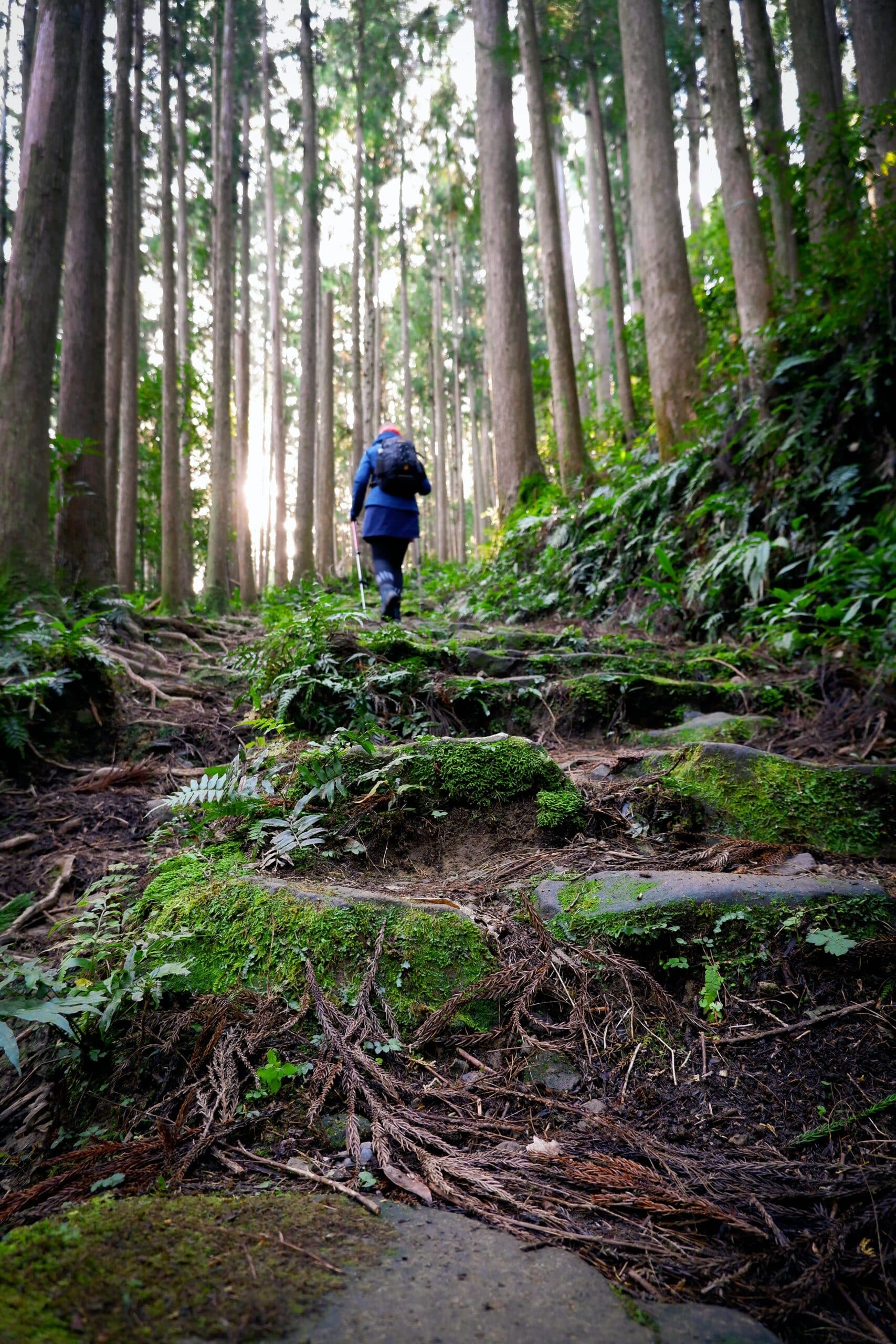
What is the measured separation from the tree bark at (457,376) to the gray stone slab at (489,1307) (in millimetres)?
29952

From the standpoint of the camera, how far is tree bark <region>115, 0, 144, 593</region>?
1177 cm

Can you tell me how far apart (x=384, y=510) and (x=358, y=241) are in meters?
17.8

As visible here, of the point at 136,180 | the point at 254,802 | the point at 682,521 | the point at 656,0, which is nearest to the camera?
the point at 254,802

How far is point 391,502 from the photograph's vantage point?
23.7 feet

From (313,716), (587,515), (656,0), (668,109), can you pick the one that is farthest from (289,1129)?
(656,0)

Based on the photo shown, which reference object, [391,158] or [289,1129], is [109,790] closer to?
[289,1129]

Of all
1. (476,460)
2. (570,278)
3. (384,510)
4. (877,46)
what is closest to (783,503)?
(384,510)

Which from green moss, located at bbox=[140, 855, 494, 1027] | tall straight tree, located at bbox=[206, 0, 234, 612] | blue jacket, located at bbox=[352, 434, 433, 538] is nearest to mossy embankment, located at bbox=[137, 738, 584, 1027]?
green moss, located at bbox=[140, 855, 494, 1027]

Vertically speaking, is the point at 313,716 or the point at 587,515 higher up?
the point at 587,515

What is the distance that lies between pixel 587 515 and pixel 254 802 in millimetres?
6370

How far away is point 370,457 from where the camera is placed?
737 cm

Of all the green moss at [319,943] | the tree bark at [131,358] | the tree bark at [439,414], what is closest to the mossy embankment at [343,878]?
the green moss at [319,943]

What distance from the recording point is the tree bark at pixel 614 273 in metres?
10.9

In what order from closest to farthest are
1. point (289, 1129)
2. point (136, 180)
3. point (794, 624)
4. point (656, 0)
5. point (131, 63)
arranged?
point (289, 1129) → point (794, 624) → point (656, 0) → point (131, 63) → point (136, 180)
